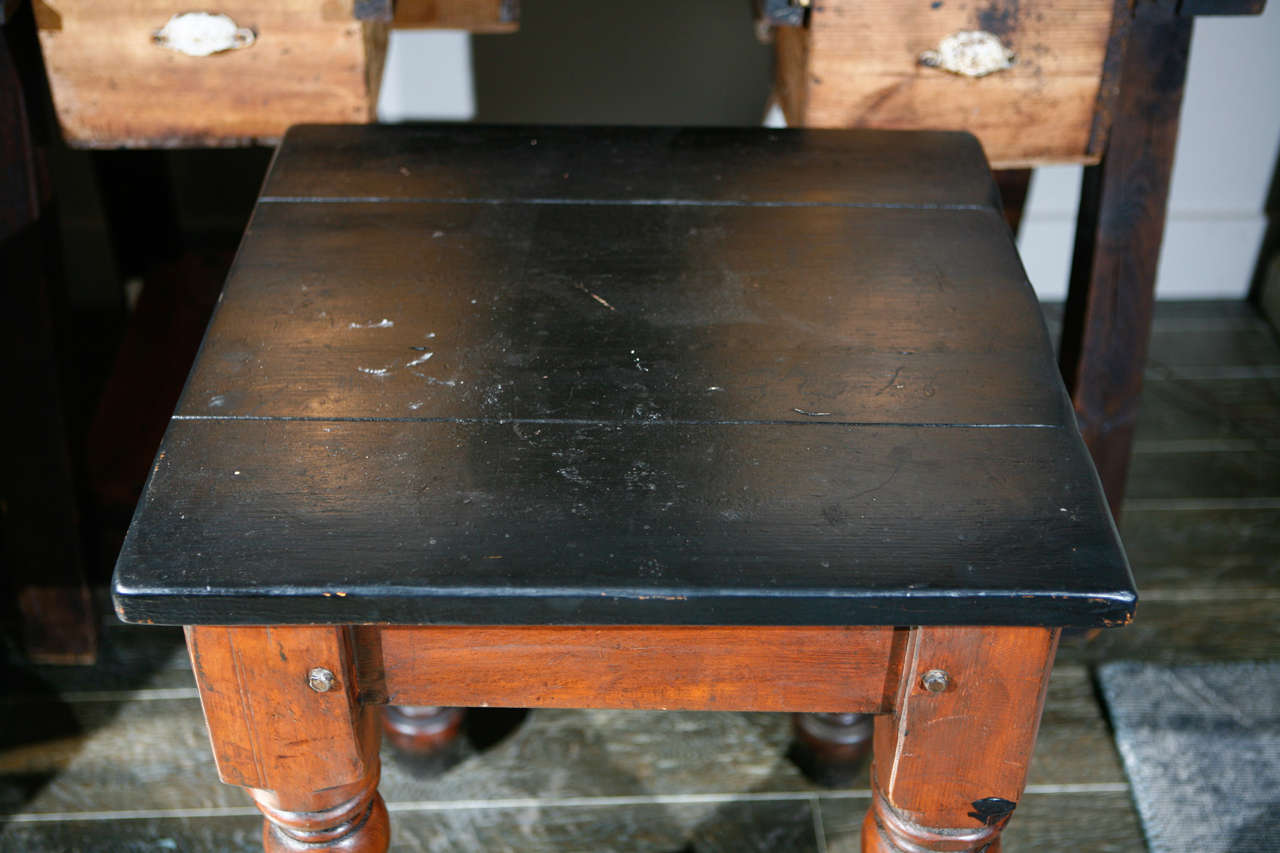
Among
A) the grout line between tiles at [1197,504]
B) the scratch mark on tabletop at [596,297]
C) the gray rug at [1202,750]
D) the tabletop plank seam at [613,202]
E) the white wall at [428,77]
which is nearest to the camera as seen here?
the scratch mark on tabletop at [596,297]

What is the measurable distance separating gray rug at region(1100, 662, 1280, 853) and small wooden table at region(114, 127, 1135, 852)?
57 centimetres

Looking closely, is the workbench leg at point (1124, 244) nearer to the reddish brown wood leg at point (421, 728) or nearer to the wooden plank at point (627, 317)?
the wooden plank at point (627, 317)

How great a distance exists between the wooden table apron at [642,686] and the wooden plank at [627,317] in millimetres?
137

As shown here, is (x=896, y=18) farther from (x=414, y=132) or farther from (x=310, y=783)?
(x=310, y=783)

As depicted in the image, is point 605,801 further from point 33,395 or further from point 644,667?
point 33,395

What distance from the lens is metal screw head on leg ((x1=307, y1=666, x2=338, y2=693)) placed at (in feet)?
2.30

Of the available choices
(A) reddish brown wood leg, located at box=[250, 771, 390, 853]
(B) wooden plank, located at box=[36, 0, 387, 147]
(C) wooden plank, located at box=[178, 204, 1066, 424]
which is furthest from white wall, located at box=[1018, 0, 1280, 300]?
(A) reddish brown wood leg, located at box=[250, 771, 390, 853]

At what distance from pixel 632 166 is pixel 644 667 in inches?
18.7

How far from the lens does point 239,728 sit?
72 cm

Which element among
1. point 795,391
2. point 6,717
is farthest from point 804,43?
point 6,717

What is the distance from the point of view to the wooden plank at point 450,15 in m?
1.25

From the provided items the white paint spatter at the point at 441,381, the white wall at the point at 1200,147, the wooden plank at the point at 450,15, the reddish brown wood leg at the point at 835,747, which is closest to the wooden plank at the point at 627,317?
the white paint spatter at the point at 441,381

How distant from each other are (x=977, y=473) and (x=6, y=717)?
109 cm

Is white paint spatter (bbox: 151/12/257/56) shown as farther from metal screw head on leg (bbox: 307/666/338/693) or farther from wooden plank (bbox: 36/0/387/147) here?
metal screw head on leg (bbox: 307/666/338/693)
